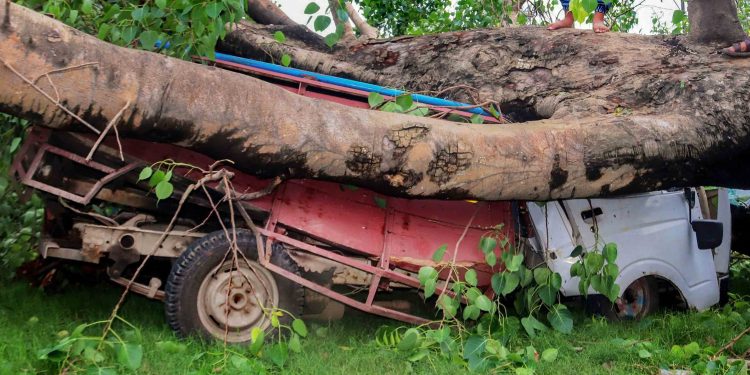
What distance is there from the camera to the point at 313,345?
4.25 m

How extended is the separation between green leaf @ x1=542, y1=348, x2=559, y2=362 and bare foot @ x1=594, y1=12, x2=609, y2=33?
2.85m

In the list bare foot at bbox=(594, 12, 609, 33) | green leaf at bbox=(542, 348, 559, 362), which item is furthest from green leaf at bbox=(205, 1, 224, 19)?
bare foot at bbox=(594, 12, 609, 33)

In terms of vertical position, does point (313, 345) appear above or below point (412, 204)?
below

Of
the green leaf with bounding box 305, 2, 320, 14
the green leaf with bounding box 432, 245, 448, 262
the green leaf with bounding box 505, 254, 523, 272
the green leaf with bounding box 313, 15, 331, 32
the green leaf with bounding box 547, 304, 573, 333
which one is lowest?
the green leaf with bounding box 547, 304, 573, 333

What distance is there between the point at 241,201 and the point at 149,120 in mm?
785

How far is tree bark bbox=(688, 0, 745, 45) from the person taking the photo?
4941 millimetres

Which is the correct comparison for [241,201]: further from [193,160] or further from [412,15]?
[412,15]

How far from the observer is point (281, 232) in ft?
14.2

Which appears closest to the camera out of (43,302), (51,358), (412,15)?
(51,358)

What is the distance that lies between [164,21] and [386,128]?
1.79 meters

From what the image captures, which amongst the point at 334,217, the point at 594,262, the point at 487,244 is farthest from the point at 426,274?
the point at 594,262

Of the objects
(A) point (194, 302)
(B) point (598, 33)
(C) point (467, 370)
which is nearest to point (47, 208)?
(A) point (194, 302)

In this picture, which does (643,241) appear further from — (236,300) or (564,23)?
(236,300)

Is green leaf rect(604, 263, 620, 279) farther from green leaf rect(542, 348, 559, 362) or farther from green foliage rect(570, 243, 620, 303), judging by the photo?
green leaf rect(542, 348, 559, 362)
